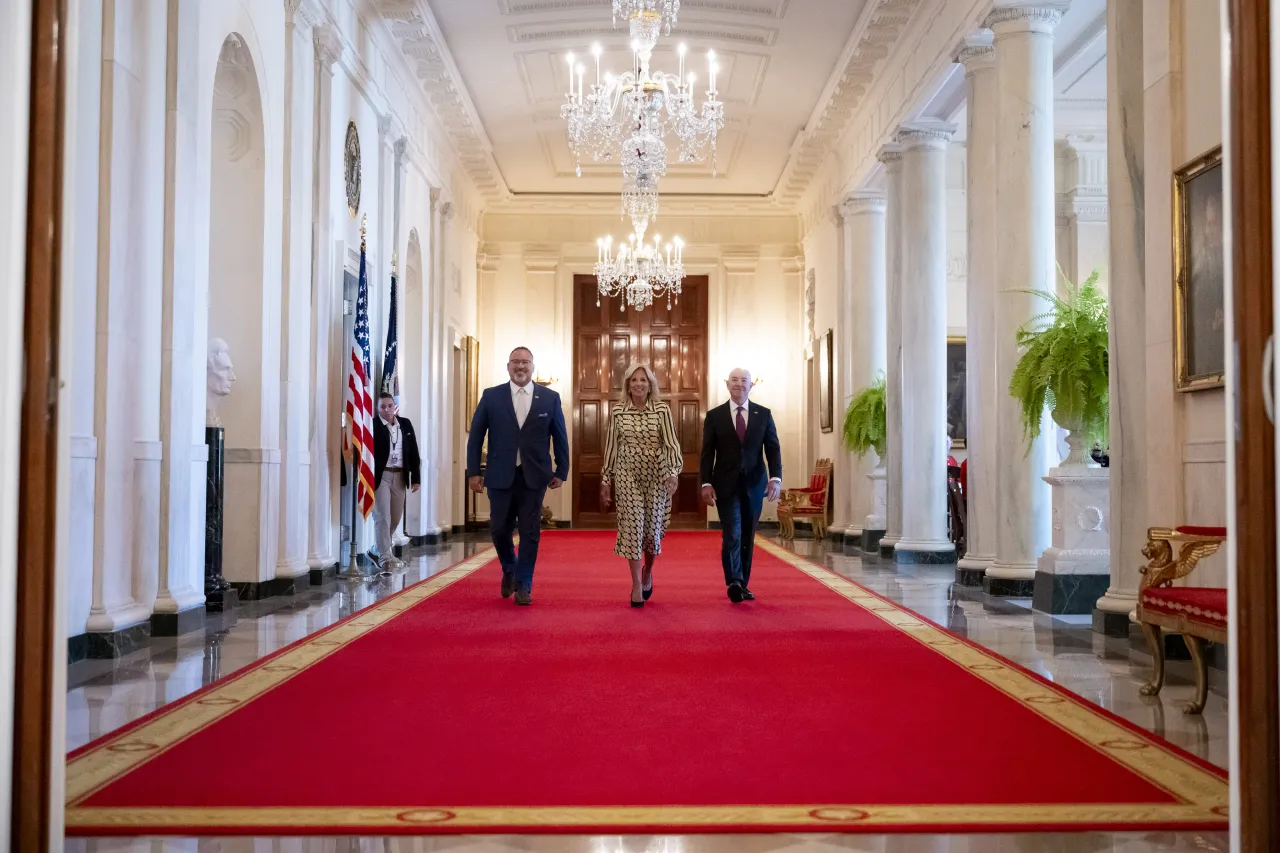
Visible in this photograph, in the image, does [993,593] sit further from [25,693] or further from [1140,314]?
[25,693]

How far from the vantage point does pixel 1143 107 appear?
6.93 m

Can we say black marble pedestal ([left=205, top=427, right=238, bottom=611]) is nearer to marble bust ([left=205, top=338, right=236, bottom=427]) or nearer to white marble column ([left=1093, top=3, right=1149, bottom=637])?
marble bust ([left=205, top=338, right=236, bottom=427])

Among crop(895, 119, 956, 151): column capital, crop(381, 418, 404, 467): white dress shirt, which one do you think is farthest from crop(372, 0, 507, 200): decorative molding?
crop(895, 119, 956, 151): column capital

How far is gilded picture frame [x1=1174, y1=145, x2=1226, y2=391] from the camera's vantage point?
231 inches

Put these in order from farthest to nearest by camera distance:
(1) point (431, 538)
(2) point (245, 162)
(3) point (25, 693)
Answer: (1) point (431, 538) → (2) point (245, 162) → (3) point (25, 693)

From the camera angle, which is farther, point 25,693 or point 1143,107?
point 1143,107

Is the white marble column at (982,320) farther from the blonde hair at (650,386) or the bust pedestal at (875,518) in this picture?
the bust pedestal at (875,518)

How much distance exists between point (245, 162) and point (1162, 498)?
258 inches

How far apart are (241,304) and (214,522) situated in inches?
67.9

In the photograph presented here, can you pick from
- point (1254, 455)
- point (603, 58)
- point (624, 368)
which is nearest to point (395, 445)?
point (603, 58)

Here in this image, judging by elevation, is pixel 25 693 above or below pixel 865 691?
above

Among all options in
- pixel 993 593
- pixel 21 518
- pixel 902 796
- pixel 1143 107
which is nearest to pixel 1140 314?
pixel 1143 107

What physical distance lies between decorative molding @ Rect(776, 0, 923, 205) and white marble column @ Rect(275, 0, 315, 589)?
572cm

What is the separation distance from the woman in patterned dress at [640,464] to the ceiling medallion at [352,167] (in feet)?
14.6
